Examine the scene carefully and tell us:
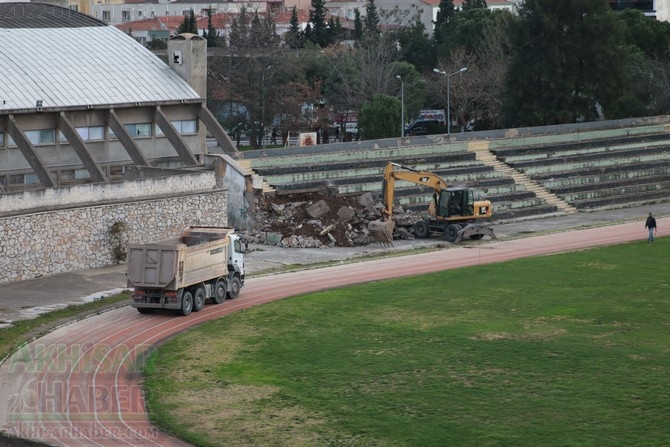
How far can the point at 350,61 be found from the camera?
107188 millimetres

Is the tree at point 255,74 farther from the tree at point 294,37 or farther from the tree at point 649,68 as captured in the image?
the tree at point 649,68

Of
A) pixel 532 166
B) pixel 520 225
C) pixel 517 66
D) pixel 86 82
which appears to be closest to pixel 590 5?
pixel 517 66

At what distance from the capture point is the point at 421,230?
61.1m

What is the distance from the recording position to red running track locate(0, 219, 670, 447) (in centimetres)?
2969

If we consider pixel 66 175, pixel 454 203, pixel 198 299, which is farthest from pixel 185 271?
pixel 454 203

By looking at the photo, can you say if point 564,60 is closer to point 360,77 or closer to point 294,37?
point 360,77

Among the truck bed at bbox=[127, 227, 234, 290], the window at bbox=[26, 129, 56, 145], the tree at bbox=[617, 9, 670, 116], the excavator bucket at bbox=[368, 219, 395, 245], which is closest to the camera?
the truck bed at bbox=[127, 227, 234, 290]

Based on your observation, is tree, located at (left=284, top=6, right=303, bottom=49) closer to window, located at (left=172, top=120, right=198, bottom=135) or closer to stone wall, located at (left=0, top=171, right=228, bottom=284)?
window, located at (left=172, top=120, right=198, bottom=135)

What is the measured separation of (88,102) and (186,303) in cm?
1951

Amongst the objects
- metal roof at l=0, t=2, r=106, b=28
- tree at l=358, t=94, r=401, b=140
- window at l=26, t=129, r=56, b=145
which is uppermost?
metal roof at l=0, t=2, r=106, b=28

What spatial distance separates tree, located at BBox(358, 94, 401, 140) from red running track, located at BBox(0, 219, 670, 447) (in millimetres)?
35654

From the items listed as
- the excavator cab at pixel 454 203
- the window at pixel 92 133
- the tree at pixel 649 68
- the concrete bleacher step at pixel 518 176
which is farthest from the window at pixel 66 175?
the tree at pixel 649 68

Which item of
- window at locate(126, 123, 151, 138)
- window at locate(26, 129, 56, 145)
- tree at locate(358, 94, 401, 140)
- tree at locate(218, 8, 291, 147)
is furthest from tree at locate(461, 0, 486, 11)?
window at locate(26, 129, 56, 145)

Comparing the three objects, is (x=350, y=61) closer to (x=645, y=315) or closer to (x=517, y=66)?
(x=517, y=66)
